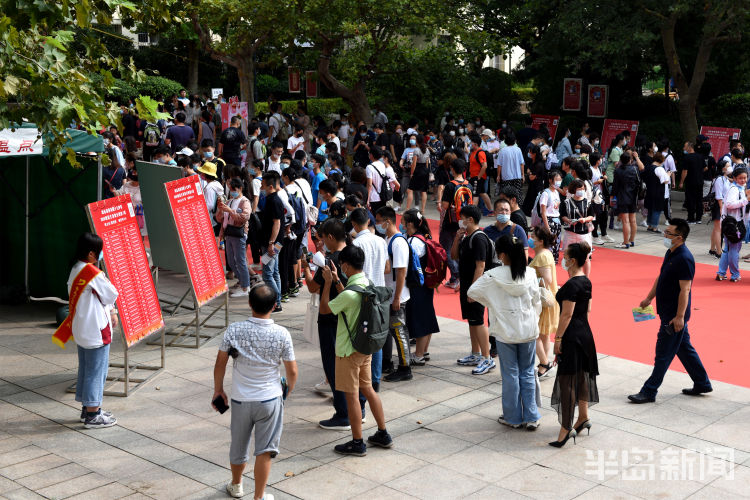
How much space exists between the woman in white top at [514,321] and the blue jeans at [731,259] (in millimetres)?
7042

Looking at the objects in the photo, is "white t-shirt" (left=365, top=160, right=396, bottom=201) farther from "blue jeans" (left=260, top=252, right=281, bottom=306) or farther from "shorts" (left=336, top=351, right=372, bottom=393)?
"shorts" (left=336, top=351, right=372, bottom=393)

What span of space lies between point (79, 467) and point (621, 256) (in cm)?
1092

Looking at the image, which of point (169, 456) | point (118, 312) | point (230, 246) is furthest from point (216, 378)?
point (230, 246)

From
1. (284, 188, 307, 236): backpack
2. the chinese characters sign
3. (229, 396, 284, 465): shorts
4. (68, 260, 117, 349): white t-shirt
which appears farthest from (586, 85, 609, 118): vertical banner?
(229, 396, 284, 465): shorts

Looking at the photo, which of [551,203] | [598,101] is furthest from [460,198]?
[598,101]

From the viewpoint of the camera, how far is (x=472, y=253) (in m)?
9.06

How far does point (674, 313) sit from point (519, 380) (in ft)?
5.48

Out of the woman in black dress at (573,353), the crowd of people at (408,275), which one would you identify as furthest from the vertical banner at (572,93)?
the woman in black dress at (573,353)

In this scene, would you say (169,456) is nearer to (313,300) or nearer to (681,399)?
(313,300)

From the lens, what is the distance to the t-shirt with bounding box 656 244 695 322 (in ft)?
26.6

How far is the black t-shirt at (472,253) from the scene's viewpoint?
9.03 meters

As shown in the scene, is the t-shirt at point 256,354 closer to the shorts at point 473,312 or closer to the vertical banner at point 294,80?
the shorts at point 473,312

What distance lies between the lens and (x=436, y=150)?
2048 cm

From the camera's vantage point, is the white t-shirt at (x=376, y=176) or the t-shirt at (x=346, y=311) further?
the white t-shirt at (x=376, y=176)
